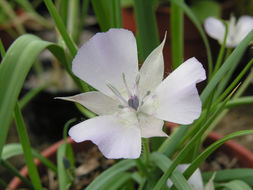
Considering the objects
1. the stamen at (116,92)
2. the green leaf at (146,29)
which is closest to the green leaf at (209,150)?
the stamen at (116,92)

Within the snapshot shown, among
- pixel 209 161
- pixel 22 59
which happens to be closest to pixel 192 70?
pixel 22 59

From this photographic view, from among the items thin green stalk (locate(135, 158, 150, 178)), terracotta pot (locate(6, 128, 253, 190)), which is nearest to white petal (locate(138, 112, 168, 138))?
thin green stalk (locate(135, 158, 150, 178))

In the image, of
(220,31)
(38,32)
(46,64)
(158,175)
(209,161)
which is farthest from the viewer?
(38,32)

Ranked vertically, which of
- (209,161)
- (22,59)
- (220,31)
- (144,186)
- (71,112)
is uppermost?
(22,59)

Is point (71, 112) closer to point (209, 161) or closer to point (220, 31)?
point (209, 161)

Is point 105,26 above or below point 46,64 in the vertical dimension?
above

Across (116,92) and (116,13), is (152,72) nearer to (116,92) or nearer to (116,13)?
(116,92)

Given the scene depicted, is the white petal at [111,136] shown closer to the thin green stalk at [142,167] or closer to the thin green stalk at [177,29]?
the thin green stalk at [142,167]

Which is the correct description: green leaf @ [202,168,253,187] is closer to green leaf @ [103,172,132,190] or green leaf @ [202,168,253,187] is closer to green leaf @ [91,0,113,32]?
green leaf @ [103,172,132,190]
